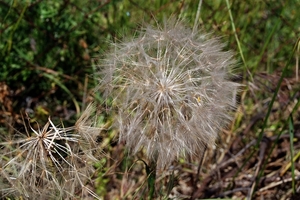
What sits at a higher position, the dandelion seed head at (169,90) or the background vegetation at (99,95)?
the dandelion seed head at (169,90)

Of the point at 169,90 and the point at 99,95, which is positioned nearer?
the point at 169,90

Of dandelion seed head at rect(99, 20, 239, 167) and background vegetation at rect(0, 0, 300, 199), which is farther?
background vegetation at rect(0, 0, 300, 199)

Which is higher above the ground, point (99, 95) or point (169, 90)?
point (169, 90)

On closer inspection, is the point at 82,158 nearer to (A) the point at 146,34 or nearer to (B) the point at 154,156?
(B) the point at 154,156

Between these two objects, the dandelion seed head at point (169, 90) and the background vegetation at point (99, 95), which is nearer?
the dandelion seed head at point (169, 90)
